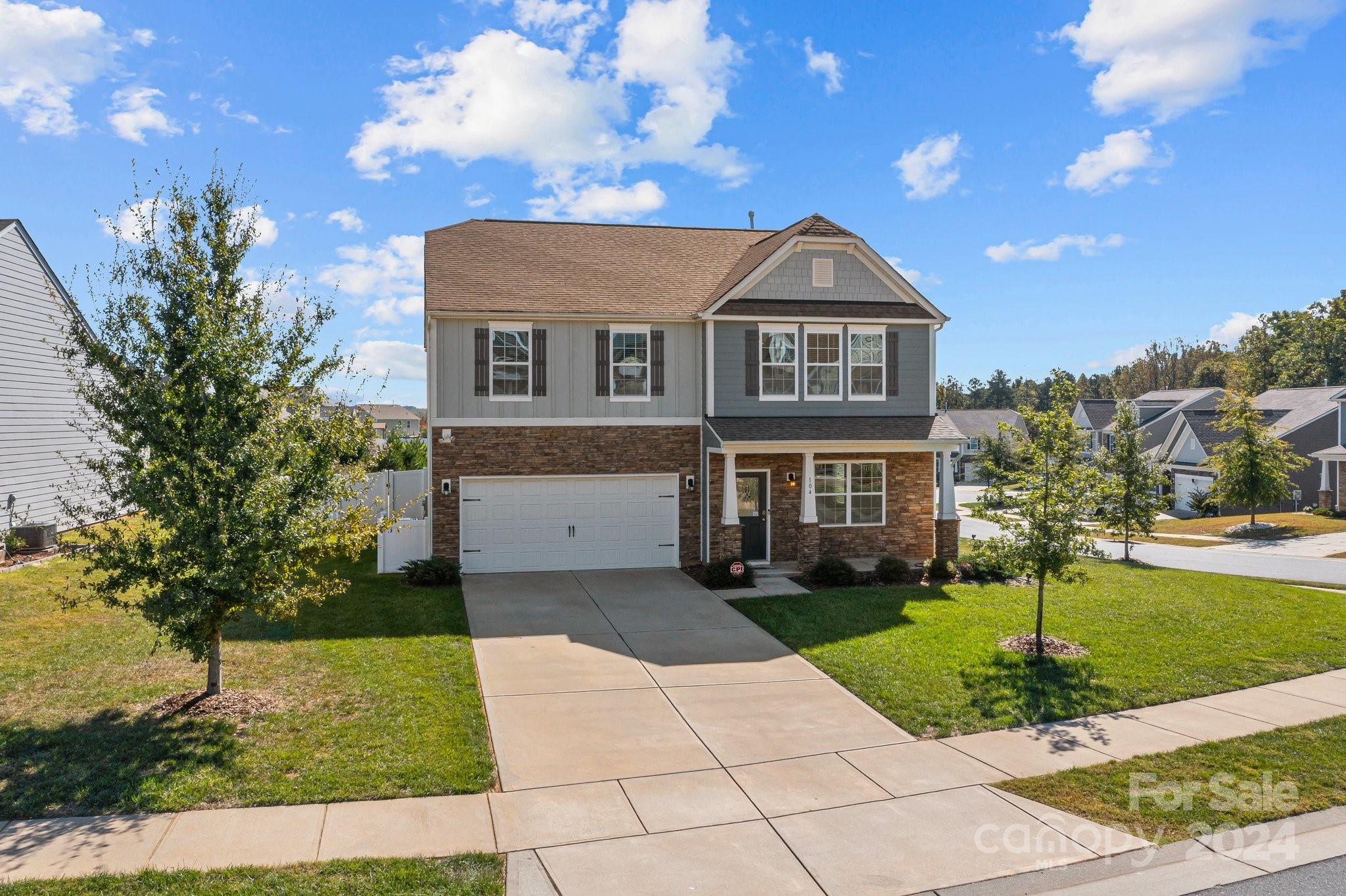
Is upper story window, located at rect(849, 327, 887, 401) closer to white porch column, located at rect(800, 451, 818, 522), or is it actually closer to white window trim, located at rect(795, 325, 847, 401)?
white window trim, located at rect(795, 325, 847, 401)

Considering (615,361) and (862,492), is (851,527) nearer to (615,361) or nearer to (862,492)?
(862,492)

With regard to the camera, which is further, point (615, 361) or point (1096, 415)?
point (1096, 415)

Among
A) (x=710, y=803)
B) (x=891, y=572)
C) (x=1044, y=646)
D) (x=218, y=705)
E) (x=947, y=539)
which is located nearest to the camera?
(x=710, y=803)

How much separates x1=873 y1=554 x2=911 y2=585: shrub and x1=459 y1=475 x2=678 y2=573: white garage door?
15.0ft

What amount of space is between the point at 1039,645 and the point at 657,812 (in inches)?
284

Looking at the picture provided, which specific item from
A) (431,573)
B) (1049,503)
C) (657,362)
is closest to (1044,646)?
(1049,503)

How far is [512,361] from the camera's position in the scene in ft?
58.3

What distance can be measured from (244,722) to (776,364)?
521 inches

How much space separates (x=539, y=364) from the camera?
17.9 meters

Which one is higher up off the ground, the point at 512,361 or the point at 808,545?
the point at 512,361

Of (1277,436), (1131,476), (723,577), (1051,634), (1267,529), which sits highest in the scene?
(1277,436)

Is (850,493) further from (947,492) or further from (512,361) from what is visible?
(512,361)

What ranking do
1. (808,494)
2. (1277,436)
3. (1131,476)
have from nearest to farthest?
(808,494) < (1131,476) < (1277,436)

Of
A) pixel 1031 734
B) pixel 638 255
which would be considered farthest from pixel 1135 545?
pixel 1031 734
